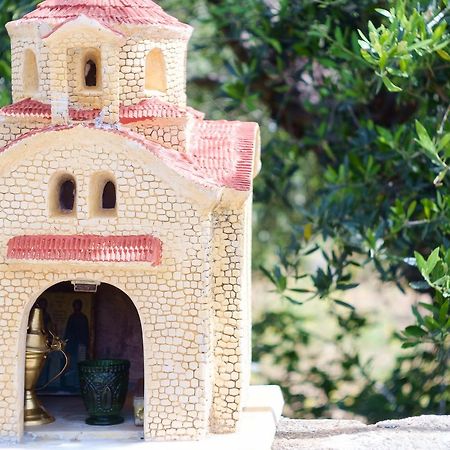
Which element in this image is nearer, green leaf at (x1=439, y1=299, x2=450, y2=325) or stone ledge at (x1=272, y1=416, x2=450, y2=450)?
stone ledge at (x1=272, y1=416, x2=450, y2=450)

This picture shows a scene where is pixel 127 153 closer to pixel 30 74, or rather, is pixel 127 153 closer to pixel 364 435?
pixel 30 74

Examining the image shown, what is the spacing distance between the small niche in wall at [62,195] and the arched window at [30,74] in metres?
0.78

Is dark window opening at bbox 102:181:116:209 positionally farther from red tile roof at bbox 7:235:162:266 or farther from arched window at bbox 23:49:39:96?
arched window at bbox 23:49:39:96

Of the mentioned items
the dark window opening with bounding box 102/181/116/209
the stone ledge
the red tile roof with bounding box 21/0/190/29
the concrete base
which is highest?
the red tile roof with bounding box 21/0/190/29

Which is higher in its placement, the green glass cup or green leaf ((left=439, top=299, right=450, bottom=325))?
green leaf ((left=439, top=299, right=450, bottom=325))

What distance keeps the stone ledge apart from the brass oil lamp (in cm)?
182

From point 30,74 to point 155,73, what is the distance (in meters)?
0.95

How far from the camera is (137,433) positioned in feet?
28.2

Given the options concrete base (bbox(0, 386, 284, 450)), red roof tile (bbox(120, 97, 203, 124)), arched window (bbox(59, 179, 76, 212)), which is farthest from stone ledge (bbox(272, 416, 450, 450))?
red roof tile (bbox(120, 97, 203, 124))

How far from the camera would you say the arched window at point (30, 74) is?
8.90 metres

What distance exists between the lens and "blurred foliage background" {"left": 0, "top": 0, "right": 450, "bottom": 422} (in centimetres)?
1018

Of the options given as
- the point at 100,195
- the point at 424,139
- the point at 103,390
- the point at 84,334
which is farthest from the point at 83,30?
the point at 424,139

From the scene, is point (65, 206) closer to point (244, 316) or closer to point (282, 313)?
point (244, 316)

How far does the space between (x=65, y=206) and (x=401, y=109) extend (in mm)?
4706
